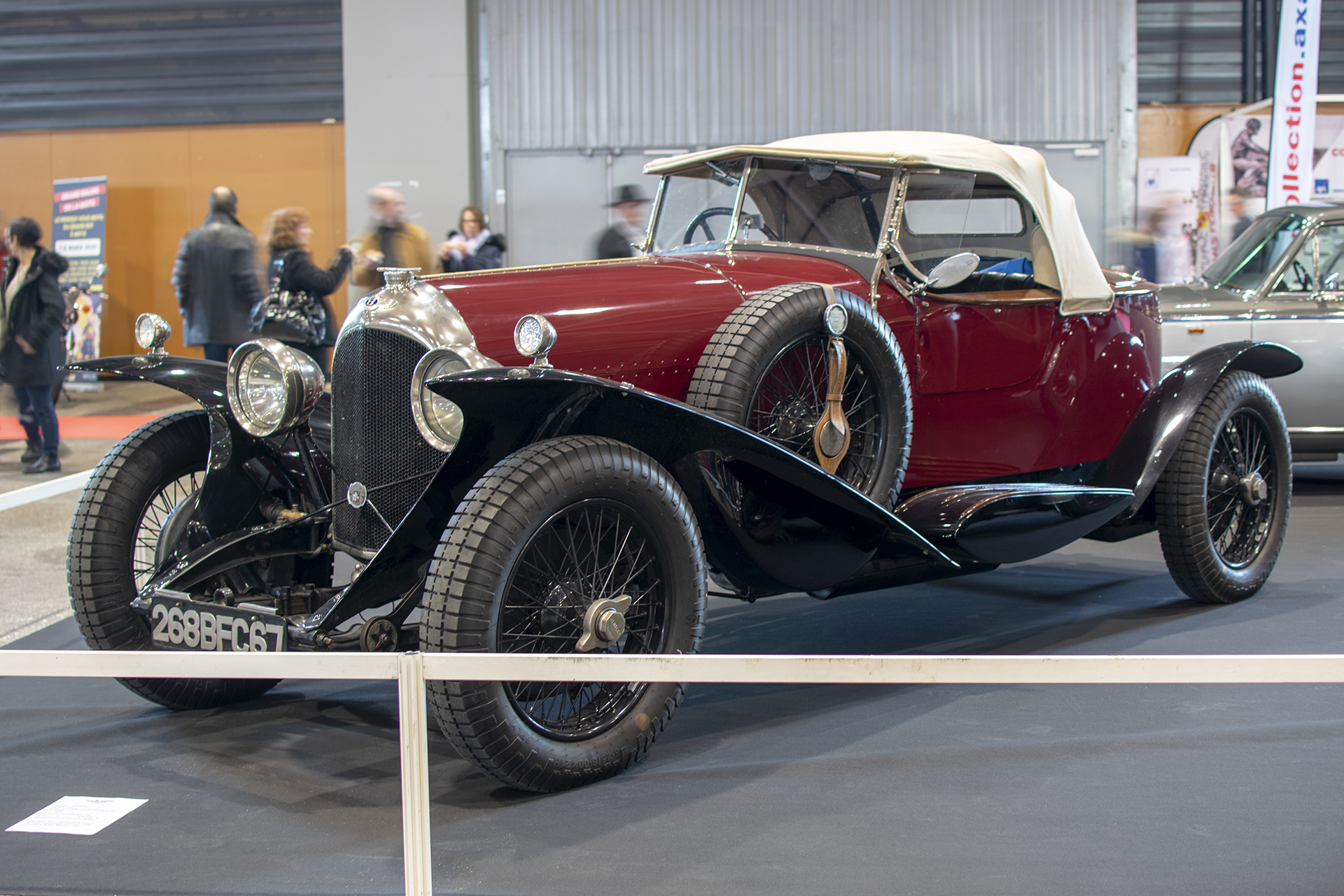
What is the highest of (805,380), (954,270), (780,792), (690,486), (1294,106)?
(1294,106)

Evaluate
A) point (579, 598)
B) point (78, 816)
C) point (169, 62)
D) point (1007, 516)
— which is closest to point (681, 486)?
point (579, 598)

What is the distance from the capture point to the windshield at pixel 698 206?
12.8 ft

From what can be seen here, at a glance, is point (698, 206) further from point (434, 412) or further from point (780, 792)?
point (780, 792)

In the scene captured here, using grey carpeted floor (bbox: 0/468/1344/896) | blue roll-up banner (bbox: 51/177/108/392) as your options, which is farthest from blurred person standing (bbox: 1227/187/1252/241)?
blue roll-up banner (bbox: 51/177/108/392)

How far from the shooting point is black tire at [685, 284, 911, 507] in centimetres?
293

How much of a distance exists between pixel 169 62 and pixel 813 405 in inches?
438

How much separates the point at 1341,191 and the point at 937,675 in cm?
1120

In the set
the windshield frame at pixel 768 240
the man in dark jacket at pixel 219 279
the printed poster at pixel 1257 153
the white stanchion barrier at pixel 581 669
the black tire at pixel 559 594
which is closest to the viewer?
the white stanchion barrier at pixel 581 669

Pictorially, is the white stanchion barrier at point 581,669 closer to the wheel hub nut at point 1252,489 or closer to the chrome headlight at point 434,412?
the chrome headlight at point 434,412

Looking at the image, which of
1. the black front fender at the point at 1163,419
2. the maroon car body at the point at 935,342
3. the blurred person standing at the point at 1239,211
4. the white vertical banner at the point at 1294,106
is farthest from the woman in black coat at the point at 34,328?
the white vertical banner at the point at 1294,106

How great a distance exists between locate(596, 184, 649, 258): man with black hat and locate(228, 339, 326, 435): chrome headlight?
3.10m

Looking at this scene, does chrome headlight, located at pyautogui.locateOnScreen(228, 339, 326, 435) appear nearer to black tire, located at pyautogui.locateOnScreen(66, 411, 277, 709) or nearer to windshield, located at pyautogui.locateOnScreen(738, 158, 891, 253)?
black tire, located at pyautogui.locateOnScreen(66, 411, 277, 709)

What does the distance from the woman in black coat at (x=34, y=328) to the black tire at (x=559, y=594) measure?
5800 mm

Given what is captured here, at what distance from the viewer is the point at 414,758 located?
2092mm
